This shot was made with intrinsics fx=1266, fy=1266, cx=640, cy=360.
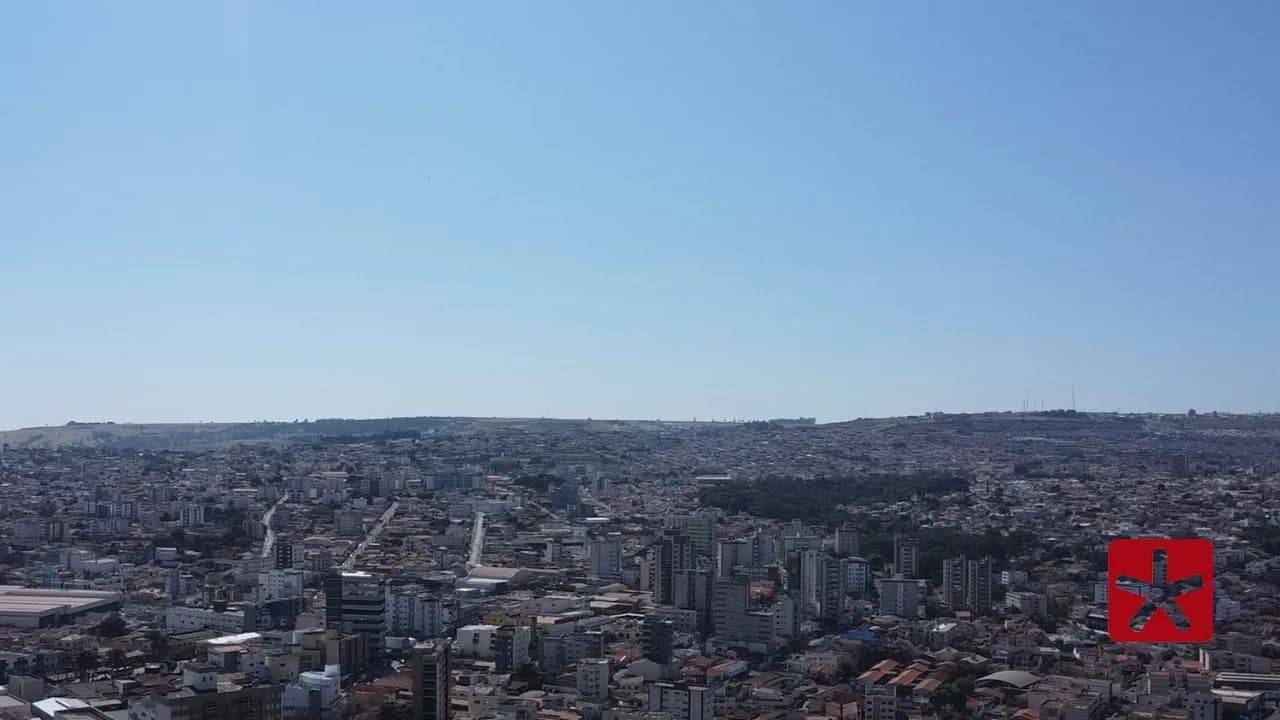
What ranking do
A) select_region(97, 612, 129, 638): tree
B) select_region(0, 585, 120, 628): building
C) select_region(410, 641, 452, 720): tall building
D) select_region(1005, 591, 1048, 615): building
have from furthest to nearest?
1. select_region(1005, 591, 1048, 615): building
2. select_region(0, 585, 120, 628): building
3. select_region(97, 612, 129, 638): tree
4. select_region(410, 641, 452, 720): tall building

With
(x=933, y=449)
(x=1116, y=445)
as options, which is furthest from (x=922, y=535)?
(x=1116, y=445)

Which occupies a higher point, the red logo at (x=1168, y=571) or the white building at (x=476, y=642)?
the red logo at (x=1168, y=571)

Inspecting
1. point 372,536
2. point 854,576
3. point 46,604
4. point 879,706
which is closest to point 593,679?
point 879,706

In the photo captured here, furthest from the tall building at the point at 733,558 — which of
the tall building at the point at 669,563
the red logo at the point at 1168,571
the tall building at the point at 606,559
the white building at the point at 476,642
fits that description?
the red logo at the point at 1168,571

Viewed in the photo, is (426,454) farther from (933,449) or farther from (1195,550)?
(1195,550)

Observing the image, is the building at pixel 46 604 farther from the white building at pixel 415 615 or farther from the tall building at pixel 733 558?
the tall building at pixel 733 558

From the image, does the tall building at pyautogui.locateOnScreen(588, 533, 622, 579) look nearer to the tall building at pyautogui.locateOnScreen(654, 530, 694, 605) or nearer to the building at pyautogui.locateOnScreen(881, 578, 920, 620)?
the tall building at pyautogui.locateOnScreen(654, 530, 694, 605)

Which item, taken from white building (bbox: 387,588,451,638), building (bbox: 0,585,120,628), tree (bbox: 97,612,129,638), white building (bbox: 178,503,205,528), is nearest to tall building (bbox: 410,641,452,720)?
white building (bbox: 387,588,451,638)
